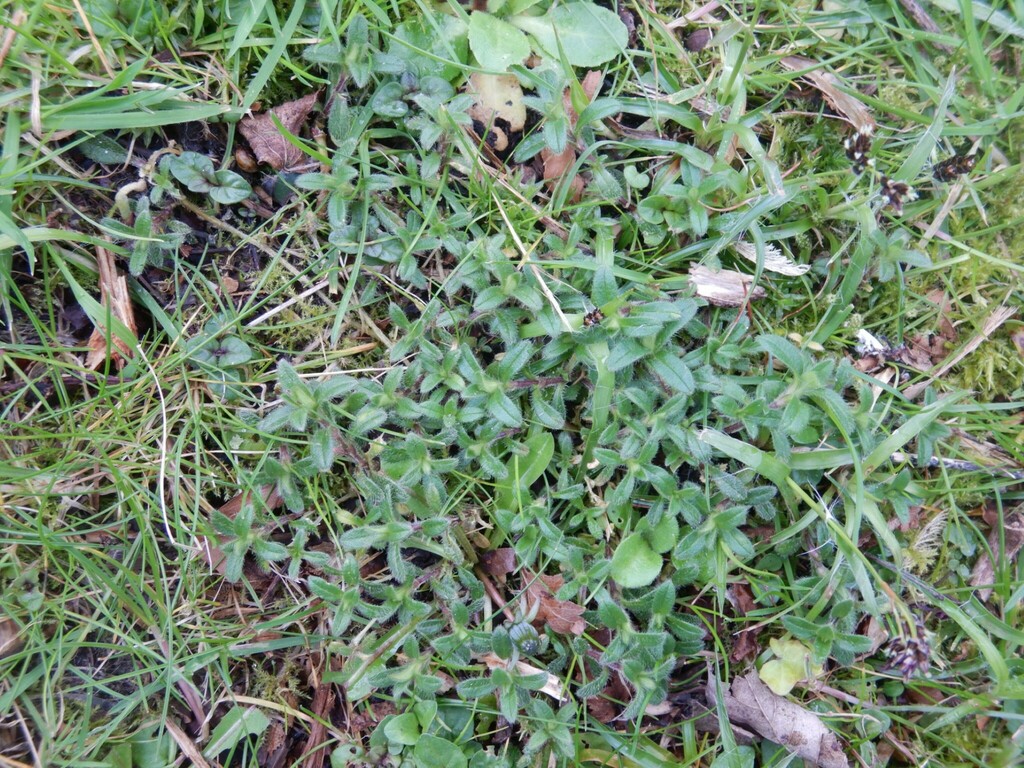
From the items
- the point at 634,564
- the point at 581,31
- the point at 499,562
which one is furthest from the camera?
the point at 581,31

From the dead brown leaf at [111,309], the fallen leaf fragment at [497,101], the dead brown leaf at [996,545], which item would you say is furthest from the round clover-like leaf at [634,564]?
the dead brown leaf at [111,309]

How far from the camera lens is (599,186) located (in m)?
2.71

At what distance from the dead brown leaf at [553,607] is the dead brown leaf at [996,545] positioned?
64.9 inches

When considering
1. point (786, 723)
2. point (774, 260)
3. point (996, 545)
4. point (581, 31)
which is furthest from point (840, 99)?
point (786, 723)

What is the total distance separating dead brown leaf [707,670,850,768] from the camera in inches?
101

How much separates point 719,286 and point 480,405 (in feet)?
3.46

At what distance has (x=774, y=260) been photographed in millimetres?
2750

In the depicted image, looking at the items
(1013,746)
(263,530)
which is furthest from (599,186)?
(1013,746)

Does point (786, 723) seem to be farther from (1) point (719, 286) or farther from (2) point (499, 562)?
(1) point (719, 286)

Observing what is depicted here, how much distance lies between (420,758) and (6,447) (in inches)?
75.6

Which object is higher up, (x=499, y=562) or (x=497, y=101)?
(x=497, y=101)

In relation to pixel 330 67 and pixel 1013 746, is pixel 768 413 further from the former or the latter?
pixel 330 67

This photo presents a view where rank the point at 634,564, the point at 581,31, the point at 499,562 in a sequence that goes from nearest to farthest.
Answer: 1. the point at 634,564
2. the point at 499,562
3. the point at 581,31

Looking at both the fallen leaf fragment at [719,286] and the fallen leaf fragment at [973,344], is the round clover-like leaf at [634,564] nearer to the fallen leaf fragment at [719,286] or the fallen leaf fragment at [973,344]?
the fallen leaf fragment at [719,286]
